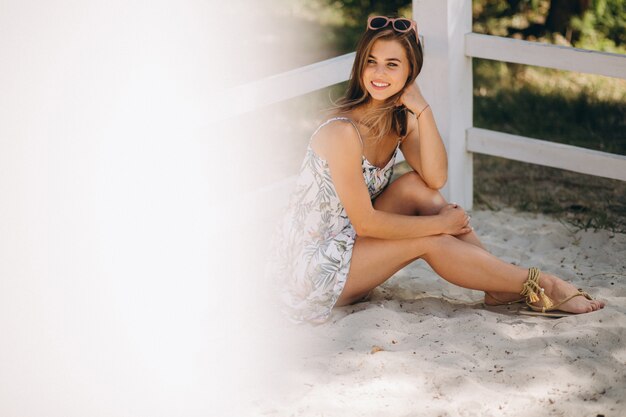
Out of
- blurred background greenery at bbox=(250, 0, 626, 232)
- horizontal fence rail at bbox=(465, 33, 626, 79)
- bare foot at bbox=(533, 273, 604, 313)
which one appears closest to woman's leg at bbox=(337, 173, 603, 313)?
bare foot at bbox=(533, 273, 604, 313)

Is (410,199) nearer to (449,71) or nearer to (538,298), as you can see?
(538,298)

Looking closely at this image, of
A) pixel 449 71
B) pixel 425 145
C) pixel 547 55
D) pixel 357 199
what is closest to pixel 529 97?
pixel 449 71

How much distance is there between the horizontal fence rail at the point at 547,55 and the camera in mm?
3609

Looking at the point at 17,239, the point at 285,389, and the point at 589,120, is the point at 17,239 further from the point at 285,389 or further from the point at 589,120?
the point at 589,120

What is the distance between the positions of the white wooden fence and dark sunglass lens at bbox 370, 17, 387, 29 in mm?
656

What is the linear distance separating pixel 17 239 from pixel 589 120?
3.69m

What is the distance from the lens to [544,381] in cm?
256

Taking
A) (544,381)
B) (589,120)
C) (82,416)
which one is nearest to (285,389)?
(82,416)

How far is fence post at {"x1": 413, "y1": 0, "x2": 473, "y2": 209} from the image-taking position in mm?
4008

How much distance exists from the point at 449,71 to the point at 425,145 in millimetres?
986

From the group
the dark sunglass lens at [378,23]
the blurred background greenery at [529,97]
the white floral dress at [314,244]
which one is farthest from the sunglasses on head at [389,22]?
the blurred background greenery at [529,97]
